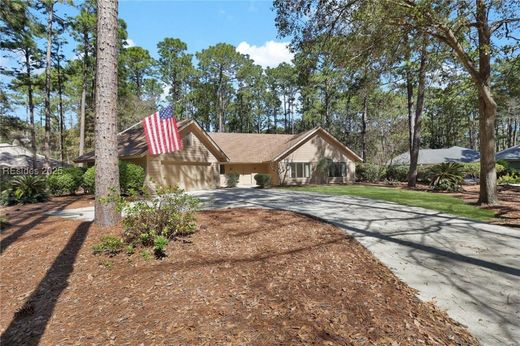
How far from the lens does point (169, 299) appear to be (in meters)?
3.86

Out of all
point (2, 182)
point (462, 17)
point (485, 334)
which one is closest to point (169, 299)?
point (485, 334)

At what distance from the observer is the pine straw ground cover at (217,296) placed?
3195 millimetres

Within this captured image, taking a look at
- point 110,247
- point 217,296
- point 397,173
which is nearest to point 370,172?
point 397,173

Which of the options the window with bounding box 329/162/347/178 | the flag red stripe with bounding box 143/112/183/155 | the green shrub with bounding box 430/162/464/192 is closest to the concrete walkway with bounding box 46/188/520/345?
the flag red stripe with bounding box 143/112/183/155

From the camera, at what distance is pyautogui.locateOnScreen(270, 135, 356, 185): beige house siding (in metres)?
25.6

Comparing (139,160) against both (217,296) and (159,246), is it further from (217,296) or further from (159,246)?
(217,296)

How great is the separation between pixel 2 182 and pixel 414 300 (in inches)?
663

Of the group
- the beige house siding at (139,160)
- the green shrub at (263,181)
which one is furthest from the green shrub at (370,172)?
the beige house siding at (139,160)

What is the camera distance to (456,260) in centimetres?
543

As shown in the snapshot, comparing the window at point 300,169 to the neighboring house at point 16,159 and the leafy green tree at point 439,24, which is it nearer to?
the leafy green tree at point 439,24

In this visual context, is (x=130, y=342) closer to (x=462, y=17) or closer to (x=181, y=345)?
(x=181, y=345)

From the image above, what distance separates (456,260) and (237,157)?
21369mm

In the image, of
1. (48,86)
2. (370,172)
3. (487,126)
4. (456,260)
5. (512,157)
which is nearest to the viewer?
(456,260)

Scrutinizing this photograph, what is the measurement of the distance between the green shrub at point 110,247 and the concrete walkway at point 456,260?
467 centimetres
